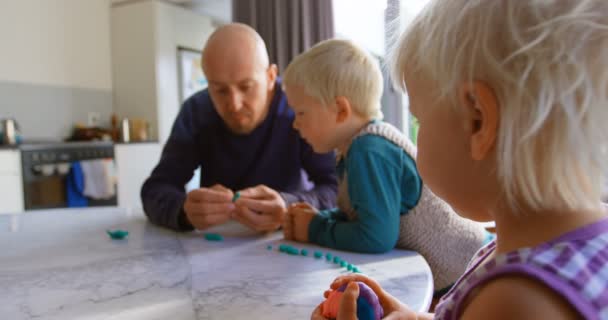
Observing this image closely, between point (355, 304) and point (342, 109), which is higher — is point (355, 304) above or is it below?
below

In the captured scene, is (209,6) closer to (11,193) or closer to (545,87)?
(11,193)

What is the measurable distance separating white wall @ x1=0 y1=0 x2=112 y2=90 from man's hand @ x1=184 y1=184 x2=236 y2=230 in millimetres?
3566

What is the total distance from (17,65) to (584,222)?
450 cm

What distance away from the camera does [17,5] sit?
3.85 m

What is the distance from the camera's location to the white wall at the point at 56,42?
3840 millimetres

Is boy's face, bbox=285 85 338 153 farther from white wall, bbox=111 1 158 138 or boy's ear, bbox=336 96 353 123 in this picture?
white wall, bbox=111 1 158 138

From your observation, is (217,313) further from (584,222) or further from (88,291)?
(584,222)

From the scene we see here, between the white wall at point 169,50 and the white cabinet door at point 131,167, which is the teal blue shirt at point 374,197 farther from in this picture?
the white wall at point 169,50

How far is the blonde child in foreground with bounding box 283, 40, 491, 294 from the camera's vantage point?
3.04 ft

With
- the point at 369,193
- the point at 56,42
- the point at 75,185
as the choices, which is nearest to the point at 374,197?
the point at 369,193

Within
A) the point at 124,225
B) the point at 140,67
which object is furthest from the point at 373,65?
the point at 140,67

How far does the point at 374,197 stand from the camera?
934mm

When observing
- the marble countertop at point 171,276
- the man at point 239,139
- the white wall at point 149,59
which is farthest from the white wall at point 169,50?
the marble countertop at point 171,276

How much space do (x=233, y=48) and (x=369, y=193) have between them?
29.1 inches
